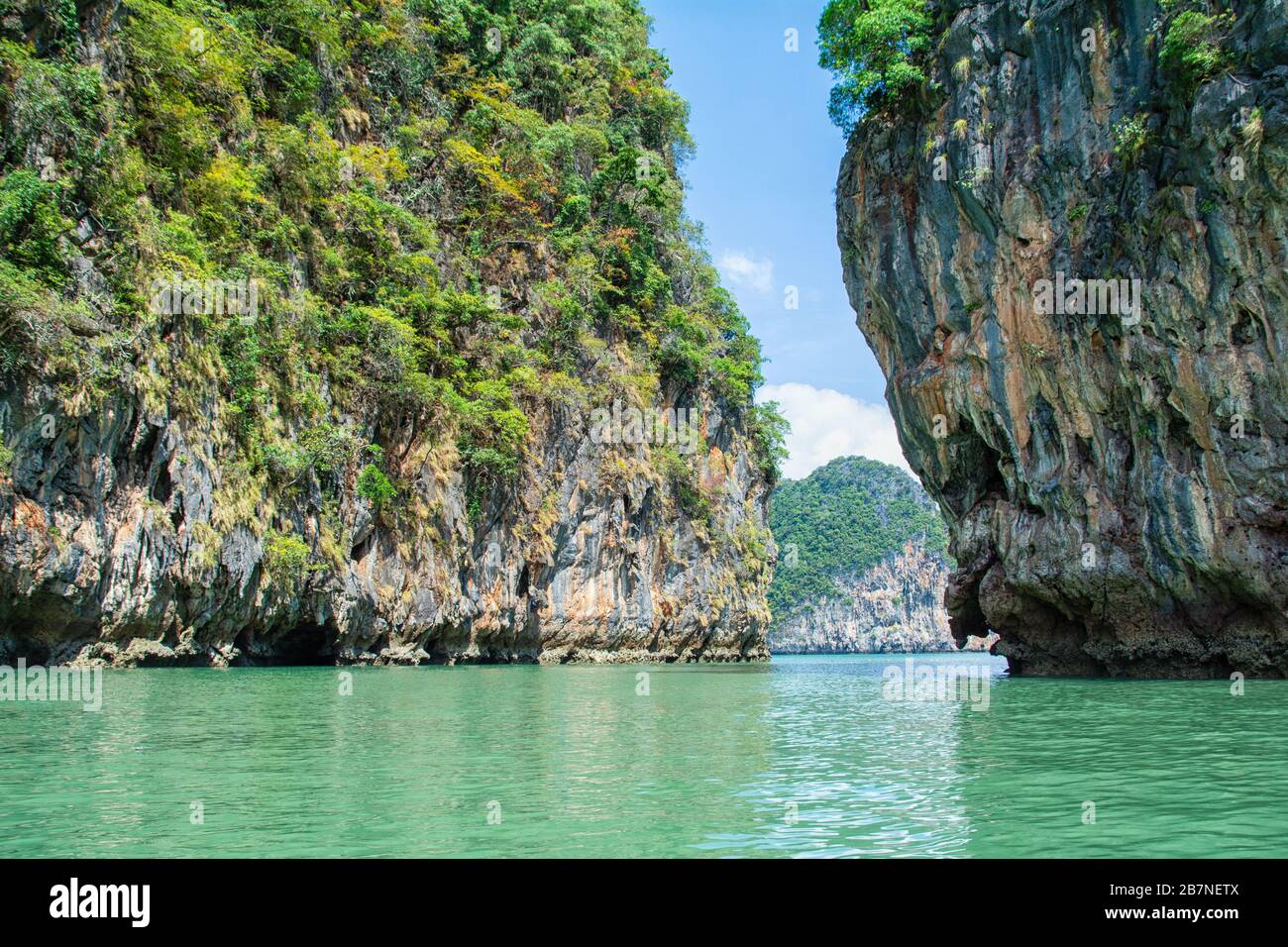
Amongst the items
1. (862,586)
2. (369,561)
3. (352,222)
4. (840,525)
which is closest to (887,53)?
(352,222)

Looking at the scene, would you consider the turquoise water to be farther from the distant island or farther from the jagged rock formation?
the distant island

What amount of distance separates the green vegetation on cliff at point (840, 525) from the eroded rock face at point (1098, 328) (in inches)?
3999

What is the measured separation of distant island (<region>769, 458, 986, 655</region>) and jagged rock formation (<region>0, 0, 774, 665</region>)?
83111 mm

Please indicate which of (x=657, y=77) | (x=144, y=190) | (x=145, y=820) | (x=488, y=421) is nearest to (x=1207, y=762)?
(x=145, y=820)

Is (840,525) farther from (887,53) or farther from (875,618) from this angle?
(887,53)

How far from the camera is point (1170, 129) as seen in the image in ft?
60.2

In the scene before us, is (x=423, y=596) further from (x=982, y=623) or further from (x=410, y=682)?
(x=982, y=623)

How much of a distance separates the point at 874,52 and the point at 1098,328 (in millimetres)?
10366

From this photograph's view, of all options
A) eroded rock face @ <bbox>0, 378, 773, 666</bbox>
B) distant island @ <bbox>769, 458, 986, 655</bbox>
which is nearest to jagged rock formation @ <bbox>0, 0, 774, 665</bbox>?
eroded rock face @ <bbox>0, 378, 773, 666</bbox>

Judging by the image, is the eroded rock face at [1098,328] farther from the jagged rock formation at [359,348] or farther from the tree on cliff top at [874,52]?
the jagged rock formation at [359,348]

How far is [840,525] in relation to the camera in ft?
444

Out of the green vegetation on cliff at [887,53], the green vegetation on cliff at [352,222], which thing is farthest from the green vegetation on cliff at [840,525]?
the green vegetation on cliff at [887,53]

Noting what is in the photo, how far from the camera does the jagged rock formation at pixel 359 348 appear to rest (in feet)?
54.0
